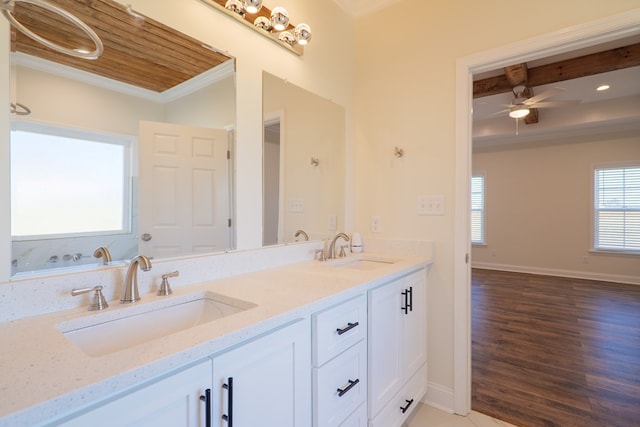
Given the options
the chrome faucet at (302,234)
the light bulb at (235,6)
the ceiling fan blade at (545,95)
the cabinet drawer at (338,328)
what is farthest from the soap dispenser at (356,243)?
the ceiling fan blade at (545,95)

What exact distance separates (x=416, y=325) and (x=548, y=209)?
524cm

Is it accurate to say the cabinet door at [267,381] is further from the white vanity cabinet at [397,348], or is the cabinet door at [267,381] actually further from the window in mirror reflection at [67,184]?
the window in mirror reflection at [67,184]

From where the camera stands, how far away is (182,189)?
1325 millimetres

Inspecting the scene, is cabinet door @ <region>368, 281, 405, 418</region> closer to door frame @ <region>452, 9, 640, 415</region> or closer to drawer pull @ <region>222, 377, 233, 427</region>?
door frame @ <region>452, 9, 640, 415</region>

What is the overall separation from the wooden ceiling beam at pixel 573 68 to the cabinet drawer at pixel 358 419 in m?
3.60

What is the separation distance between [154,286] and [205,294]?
20 cm

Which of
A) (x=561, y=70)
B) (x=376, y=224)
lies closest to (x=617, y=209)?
(x=561, y=70)

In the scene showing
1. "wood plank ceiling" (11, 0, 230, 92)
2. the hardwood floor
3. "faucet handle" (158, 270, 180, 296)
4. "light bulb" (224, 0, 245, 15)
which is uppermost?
"light bulb" (224, 0, 245, 15)

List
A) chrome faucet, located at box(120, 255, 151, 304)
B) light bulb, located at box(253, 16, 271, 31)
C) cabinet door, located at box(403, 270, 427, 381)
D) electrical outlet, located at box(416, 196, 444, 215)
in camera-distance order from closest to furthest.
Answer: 1. chrome faucet, located at box(120, 255, 151, 304)
2. light bulb, located at box(253, 16, 271, 31)
3. cabinet door, located at box(403, 270, 427, 381)
4. electrical outlet, located at box(416, 196, 444, 215)

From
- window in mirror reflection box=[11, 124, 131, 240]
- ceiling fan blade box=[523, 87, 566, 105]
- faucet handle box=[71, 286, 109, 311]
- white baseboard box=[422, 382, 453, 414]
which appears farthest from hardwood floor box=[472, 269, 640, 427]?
ceiling fan blade box=[523, 87, 566, 105]

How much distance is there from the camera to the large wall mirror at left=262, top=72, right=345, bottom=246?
1693mm

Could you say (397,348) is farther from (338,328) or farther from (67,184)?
(67,184)

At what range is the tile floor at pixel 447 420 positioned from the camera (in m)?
1.74

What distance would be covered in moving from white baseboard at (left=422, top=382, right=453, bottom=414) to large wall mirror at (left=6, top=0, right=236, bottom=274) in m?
1.59
